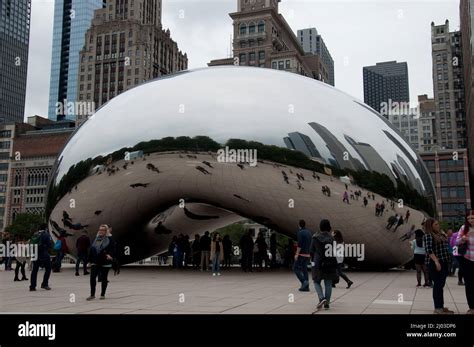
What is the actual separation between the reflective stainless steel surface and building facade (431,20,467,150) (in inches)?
5038

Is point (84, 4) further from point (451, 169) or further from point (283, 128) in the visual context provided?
point (283, 128)

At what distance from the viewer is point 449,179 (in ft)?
333

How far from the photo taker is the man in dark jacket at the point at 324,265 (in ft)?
26.1

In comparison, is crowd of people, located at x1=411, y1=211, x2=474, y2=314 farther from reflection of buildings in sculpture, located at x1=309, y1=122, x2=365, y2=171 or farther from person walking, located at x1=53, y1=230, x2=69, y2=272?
person walking, located at x1=53, y1=230, x2=69, y2=272

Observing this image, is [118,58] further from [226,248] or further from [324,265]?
[324,265]

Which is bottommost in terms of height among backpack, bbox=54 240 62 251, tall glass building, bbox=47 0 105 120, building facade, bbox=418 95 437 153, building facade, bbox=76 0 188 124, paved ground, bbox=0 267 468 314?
paved ground, bbox=0 267 468 314

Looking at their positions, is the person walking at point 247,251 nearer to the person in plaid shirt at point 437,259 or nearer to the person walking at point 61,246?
the person walking at point 61,246

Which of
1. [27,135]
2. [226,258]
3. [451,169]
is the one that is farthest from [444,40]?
[226,258]

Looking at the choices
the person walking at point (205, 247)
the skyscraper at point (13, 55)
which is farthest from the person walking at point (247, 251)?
the skyscraper at point (13, 55)

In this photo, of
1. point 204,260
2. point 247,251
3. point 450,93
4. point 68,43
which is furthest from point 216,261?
point 68,43

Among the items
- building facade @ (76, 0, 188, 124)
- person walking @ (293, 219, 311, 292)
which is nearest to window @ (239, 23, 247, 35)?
building facade @ (76, 0, 188, 124)

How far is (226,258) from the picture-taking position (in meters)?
20.1

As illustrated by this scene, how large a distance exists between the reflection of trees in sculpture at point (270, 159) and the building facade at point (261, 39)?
98048mm

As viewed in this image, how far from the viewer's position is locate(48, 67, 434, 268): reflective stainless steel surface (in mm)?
14219
